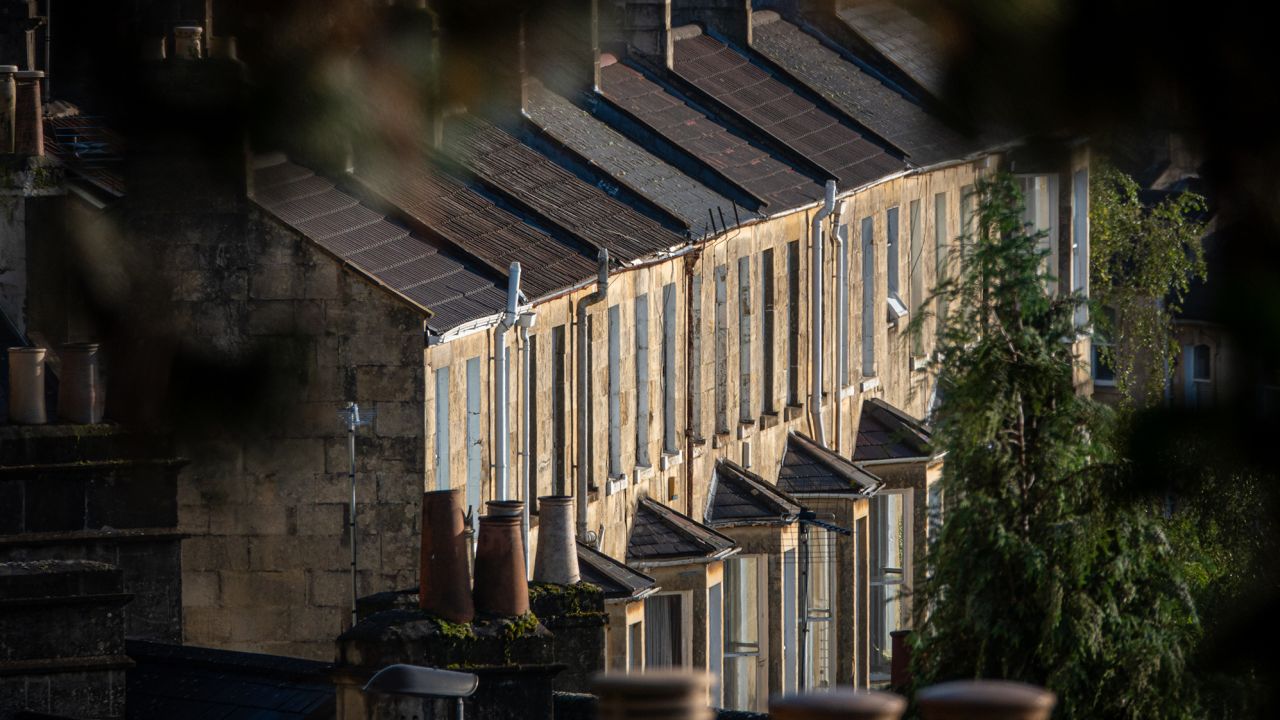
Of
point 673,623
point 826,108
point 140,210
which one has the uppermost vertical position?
point 826,108

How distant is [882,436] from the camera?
30.5 meters

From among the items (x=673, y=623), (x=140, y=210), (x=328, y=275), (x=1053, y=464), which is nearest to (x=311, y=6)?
(x=140, y=210)

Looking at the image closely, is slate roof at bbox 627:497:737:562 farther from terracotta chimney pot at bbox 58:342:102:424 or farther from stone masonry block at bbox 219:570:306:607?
terracotta chimney pot at bbox 58:342:102:424

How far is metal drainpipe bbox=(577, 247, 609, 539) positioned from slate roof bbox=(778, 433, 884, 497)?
5914mm

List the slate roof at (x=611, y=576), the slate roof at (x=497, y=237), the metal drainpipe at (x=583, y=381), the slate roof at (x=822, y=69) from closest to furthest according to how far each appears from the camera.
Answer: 1. the slate roof at (x=497, y=237)
2. the slate roof at (x=611, y=576)
3. the metal drainpipe at (x=583, y=381)
4. the slate roof at (x=822, y=69)

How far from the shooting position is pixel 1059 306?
14.0 m

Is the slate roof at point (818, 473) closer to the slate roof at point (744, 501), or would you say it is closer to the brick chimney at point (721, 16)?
the slate roof at point (744, 501)

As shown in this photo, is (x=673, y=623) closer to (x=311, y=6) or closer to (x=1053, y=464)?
(x=1053, y=464)

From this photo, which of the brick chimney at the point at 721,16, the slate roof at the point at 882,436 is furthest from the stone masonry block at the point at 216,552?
the brick chimney at the point at 721,16

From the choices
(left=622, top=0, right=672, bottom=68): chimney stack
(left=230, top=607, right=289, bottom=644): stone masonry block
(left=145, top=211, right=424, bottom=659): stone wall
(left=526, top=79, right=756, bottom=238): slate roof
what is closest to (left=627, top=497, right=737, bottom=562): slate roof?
(left=526, top=79, right=756, bottom=238): slate roof

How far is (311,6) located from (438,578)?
831cm

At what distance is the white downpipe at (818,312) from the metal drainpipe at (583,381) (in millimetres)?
6741

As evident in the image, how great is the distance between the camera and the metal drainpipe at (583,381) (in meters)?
21.8

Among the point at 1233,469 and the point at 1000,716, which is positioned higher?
the point at 1233,469
